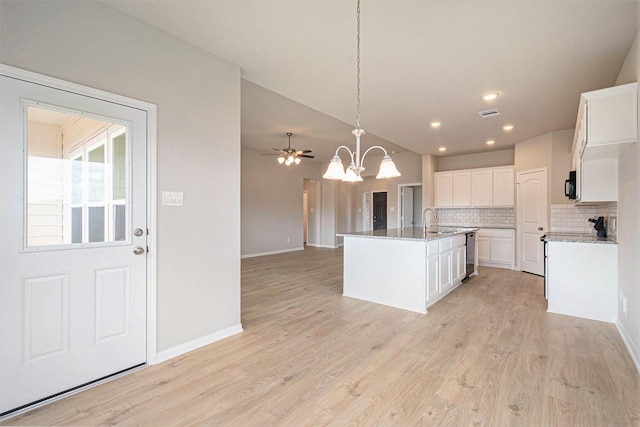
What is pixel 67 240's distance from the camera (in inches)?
78.6

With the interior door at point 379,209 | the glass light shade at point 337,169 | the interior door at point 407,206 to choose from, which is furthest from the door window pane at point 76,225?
the interior door at point 379,209

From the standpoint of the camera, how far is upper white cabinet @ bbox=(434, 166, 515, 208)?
6441 millimetres

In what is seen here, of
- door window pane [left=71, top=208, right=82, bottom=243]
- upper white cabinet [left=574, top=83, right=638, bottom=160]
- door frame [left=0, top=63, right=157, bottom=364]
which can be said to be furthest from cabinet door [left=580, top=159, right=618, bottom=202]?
door window pane [left=71, top=208, right=82, bottom=243]

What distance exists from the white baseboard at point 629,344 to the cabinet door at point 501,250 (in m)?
3.23

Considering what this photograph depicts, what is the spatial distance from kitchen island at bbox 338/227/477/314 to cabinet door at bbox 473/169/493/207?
2.83 meters

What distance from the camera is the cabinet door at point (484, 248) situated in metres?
6.57

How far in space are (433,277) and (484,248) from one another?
141 inches

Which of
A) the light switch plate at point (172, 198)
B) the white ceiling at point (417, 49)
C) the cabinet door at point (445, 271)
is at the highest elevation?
the white ceiling at point (417, 49)

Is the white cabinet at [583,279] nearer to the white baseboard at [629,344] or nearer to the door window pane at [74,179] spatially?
the white baseboard at [629,344]

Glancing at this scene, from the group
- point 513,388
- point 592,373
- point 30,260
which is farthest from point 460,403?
point 30,260

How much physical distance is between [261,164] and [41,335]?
6.43 metres

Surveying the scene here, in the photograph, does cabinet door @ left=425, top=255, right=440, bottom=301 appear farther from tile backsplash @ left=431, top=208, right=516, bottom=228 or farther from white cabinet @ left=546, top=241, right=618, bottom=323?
tile backsplash @ left=431, top=208, right=516, bottom=228

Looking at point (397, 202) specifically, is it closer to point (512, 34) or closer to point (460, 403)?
point (512, 34)

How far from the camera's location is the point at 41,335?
73.9 inches
